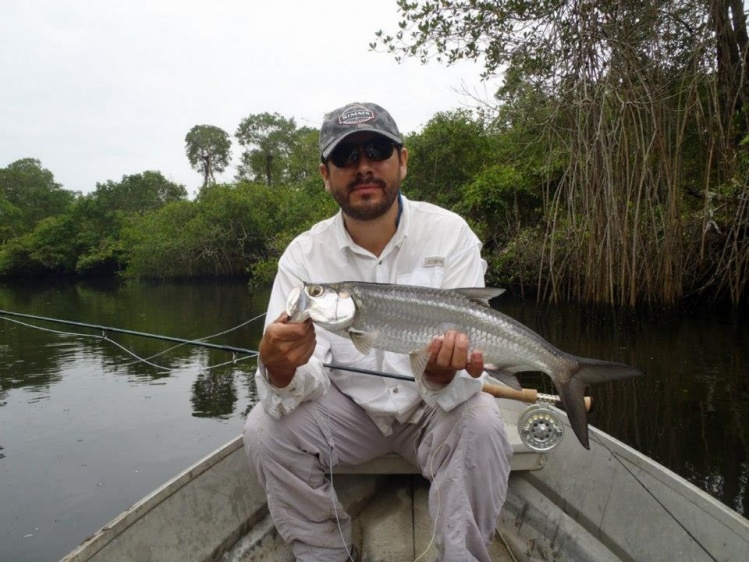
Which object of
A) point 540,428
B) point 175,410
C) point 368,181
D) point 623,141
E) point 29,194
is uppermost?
point 29,194

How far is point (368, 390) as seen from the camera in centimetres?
319

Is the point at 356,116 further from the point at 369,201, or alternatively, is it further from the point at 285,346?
the point at 285,346

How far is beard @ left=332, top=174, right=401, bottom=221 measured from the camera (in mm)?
3238

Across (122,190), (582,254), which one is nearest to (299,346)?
(582,254)

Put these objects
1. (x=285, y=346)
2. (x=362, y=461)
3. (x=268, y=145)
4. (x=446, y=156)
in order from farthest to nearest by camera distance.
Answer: (x=268, y=145)
(x=446, y=156)
(x=362, y=461)
(x=285, y=346)

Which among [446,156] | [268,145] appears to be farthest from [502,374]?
[268,145]

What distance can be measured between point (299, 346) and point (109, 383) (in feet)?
32.9

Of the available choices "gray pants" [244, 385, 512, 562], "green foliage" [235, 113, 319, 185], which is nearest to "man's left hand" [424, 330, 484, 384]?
"gray pants" [244, 385, 512, 562]

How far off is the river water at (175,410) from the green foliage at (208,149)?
47.0 metres

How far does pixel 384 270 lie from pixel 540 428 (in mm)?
1391

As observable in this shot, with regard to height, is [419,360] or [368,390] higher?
[419,360]

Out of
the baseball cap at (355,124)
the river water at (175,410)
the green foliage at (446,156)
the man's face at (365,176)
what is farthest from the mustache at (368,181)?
the green foliage at (446,156)

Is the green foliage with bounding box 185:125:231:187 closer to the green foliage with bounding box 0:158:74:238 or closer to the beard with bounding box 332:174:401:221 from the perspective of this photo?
the green foliage with bounding box 0:158:74:238

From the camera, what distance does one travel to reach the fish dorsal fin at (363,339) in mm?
2840
